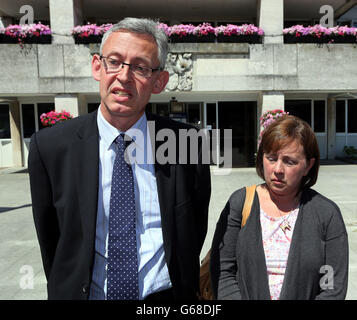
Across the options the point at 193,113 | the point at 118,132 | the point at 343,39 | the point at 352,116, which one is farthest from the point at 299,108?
the point at 118,132

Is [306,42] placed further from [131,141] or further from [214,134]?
[131,141]

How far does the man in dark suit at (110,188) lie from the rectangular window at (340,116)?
56.6 ft

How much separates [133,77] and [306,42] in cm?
1280

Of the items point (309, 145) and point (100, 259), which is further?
point (309, 145)

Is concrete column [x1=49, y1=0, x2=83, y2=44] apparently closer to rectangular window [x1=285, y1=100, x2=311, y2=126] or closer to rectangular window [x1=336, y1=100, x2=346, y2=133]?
rectangular window [x1=285, y1=100, x2=311, y2=126]

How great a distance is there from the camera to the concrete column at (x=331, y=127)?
16344mm

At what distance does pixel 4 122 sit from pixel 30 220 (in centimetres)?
1087

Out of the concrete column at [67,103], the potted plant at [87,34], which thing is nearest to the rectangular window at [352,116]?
the potted plant at [87,34]

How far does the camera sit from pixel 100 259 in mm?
1678

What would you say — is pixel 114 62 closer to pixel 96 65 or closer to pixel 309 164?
pixel 96 65

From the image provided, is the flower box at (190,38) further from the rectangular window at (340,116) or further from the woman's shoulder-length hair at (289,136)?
the woman's shoulder-length hair at (289,136)

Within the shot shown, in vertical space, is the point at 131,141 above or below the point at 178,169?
above

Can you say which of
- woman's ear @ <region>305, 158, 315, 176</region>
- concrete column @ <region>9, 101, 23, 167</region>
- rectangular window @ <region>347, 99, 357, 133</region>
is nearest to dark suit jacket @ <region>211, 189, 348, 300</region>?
woman's ear @ <region>305, 158, 315, 176</region>
